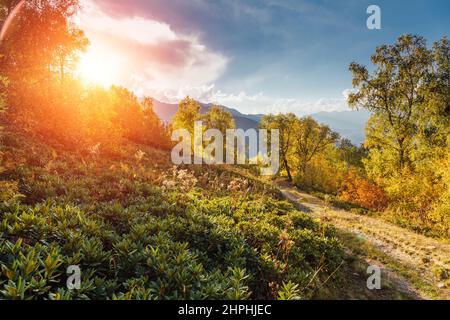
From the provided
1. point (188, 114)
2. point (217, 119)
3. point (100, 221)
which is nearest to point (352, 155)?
point (217, 119)

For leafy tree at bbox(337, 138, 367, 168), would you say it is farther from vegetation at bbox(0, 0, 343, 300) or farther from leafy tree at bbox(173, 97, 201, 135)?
vegetation at bbox(0, 0, 343, 300)

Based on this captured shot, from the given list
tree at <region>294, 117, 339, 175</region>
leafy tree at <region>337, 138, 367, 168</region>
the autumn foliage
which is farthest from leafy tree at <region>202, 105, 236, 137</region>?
leafy tree at <region>337, 138, 367, 168</region>

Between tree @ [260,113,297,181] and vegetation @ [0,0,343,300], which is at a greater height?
tree @ [260,113,297,181]

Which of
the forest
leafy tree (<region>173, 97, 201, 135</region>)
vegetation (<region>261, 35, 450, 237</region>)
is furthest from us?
leafy tree (<region>173, 97, 201, 135</region>)

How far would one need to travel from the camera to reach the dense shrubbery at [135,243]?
476cm

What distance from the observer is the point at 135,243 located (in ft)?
21.1

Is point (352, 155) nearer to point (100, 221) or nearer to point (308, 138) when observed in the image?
point (308, 138)

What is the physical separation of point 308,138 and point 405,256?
35373mm

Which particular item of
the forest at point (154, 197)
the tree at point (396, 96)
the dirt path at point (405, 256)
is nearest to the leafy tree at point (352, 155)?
the forest at point (154, 197)

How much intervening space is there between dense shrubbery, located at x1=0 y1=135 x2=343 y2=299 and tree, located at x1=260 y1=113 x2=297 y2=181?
33628mm

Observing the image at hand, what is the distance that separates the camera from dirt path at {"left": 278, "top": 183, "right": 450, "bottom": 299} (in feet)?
27.1

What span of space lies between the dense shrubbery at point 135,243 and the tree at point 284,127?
33.6m

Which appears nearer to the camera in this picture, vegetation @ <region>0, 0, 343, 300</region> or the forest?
vegetation @ <region>0, 0, 343, 300</region>

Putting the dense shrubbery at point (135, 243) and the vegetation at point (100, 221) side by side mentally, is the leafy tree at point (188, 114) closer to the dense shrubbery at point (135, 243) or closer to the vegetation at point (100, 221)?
the vegetation at point (100, 221)
